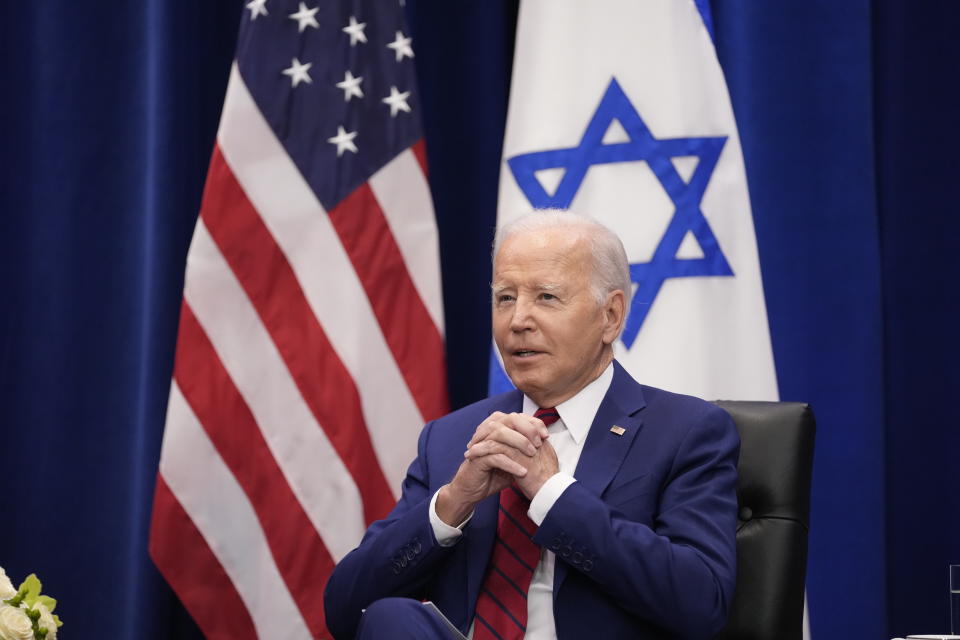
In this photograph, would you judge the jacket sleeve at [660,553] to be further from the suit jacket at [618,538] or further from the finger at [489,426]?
the finger at [489,426]

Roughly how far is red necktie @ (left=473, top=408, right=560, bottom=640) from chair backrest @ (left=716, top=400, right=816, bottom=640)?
0.44m

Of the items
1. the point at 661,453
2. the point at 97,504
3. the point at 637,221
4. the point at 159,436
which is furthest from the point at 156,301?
the point at 661,453

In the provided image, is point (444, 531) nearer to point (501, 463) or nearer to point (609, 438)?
point (501, 463)

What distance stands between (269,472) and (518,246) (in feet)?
4.29

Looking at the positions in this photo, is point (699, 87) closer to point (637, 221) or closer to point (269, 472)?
point (637, 221)

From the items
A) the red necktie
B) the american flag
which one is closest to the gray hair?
the red necktie

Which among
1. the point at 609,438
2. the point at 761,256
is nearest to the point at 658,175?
the point at 761,256

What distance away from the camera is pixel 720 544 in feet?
6.49

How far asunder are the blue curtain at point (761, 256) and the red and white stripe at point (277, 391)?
0.47 meters

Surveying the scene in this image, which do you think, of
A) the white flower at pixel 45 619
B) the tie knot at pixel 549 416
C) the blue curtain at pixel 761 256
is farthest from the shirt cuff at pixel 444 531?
the blue curtain at pixel 761 256

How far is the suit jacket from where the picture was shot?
1889 millimetres

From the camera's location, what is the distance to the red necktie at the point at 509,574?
2.01 metres

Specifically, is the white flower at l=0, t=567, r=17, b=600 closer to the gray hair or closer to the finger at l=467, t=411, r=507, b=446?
the finger at l=467, t=411, r=507, b=446

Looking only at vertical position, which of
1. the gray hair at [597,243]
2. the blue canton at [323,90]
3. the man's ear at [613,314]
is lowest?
the man's ear at [613,314]
